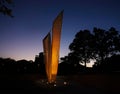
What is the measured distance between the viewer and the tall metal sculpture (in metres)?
21.6

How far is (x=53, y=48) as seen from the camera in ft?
72.6

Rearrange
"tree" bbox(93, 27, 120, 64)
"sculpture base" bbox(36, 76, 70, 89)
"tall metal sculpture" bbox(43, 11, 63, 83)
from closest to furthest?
"sculpture base" bbox(36, 76, 70, 89) → "tall metal sculpture" bbox(43, 11, 63, 83) → "tree" bbox(93, 27, 120, 64)

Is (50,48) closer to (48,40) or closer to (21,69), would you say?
(48,40)

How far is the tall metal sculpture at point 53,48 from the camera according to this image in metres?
21.6

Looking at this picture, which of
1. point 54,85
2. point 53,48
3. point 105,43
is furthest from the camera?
point 105,43

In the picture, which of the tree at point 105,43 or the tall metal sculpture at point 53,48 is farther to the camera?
the tree at point 105,43

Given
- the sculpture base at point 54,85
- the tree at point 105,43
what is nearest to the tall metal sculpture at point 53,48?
the sculpture base at point 54,85

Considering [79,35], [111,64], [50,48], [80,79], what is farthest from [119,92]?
[79,35]

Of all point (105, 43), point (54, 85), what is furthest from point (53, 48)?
point (105, 43)

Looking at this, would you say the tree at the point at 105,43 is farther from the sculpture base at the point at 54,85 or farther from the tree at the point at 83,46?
the sculpture base at the point at 54,85

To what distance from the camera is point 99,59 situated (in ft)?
133

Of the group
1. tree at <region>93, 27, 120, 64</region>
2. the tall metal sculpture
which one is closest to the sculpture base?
the tall metal sculpture

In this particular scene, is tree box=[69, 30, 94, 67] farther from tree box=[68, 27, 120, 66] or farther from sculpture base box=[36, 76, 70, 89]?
sculpture base box=[36, 76, 70, 89]

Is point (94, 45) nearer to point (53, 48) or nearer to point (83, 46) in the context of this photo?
point (83, 46)
